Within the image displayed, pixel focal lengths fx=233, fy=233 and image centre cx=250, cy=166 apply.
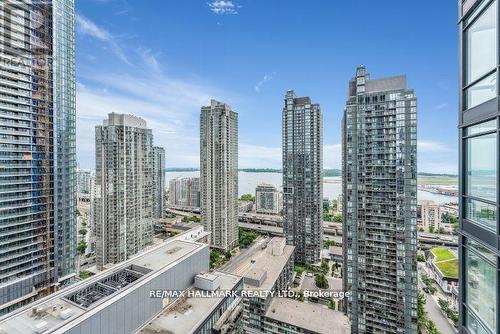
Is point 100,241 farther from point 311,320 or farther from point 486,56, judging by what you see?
point 486,56

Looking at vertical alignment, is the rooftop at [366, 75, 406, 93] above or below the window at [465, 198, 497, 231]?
above

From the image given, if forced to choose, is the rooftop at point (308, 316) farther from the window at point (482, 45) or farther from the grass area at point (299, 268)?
the window at point (482, 45)

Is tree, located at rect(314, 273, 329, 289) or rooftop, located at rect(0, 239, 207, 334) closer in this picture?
rooftop, located at rect(0, 239, 207, 334)

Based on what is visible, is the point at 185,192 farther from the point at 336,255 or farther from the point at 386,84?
the point at 386,84

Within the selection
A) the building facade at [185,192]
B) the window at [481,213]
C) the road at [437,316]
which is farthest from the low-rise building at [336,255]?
the building facade at [185,192]

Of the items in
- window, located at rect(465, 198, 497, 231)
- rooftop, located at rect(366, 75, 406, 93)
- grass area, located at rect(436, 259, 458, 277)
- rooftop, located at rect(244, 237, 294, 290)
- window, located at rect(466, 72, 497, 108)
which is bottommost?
grass area, located at rect(436, 259, 458, 277)

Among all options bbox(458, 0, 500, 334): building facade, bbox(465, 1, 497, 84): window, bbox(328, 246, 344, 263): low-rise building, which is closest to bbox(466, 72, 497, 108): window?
bbox(458, 0, 500, 334): building facade

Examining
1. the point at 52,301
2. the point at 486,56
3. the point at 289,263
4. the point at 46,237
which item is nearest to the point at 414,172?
the point at 486,56

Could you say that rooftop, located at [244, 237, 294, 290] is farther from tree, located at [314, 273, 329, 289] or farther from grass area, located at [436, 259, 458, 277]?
grass area, located at [436, 259, 458, 277]
